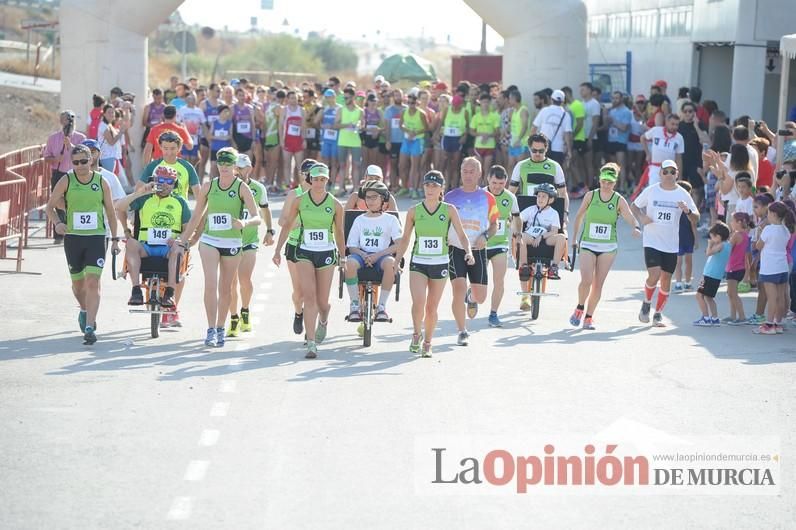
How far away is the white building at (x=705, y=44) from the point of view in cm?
2533

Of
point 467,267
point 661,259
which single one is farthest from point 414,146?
point 467,267

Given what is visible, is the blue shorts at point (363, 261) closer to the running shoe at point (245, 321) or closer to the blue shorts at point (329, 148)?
the running shoe at point (245, 321)

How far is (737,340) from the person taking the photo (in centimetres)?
1429

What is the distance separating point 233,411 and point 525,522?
324 cm

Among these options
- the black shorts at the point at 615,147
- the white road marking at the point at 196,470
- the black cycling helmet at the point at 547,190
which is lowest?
the white road marking at the point at 196,470

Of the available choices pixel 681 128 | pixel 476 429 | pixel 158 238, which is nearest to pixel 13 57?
pixel 681 128

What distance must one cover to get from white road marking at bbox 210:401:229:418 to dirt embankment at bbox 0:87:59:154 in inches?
1049

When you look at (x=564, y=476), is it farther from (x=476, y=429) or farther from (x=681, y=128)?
(x=681, y=128)

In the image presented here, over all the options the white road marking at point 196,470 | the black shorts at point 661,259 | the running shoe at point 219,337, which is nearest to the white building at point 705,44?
the black shorts at point 661,259

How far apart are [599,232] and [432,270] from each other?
7.98ft

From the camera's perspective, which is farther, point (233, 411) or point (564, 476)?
point (233, 411)

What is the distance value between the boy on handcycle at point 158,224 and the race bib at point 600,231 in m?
4.21

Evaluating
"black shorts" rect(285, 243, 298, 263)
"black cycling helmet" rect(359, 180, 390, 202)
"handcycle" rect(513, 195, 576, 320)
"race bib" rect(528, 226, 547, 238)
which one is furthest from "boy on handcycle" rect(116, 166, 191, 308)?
"race bib" rect(528, 226, 547, 238)

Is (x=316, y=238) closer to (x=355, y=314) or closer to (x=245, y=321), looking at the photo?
(x=355, y=314)
